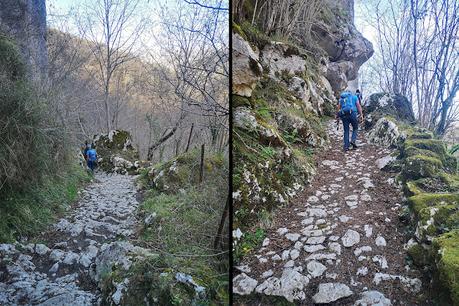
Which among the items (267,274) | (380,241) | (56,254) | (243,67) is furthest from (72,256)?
(243,67)

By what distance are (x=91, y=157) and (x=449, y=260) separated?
1502 millimetres

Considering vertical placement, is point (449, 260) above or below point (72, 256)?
above

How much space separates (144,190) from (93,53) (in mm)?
666

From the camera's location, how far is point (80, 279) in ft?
3.38

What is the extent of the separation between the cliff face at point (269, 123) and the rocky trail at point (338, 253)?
0.47 ft

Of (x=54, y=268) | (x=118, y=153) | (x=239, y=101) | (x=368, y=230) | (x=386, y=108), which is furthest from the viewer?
(x=386, y=108)

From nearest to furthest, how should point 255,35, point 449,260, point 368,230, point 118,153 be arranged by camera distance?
point 449,260 < point 118,153 < point 368,230 < point 255,35

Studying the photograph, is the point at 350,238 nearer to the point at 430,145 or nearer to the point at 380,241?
the point at 380,241

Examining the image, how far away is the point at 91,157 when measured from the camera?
129 centimetres

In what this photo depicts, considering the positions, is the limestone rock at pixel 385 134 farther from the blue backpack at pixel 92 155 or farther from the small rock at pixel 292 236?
the blue backpack at pixel 92 155

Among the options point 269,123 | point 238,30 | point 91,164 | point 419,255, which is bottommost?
point 419,255

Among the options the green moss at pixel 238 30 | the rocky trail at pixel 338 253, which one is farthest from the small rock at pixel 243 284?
the green moss at pixel 238 30

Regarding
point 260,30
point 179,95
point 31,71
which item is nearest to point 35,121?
point 31,71

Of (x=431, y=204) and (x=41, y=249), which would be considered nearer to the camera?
(x=41, y=249)
